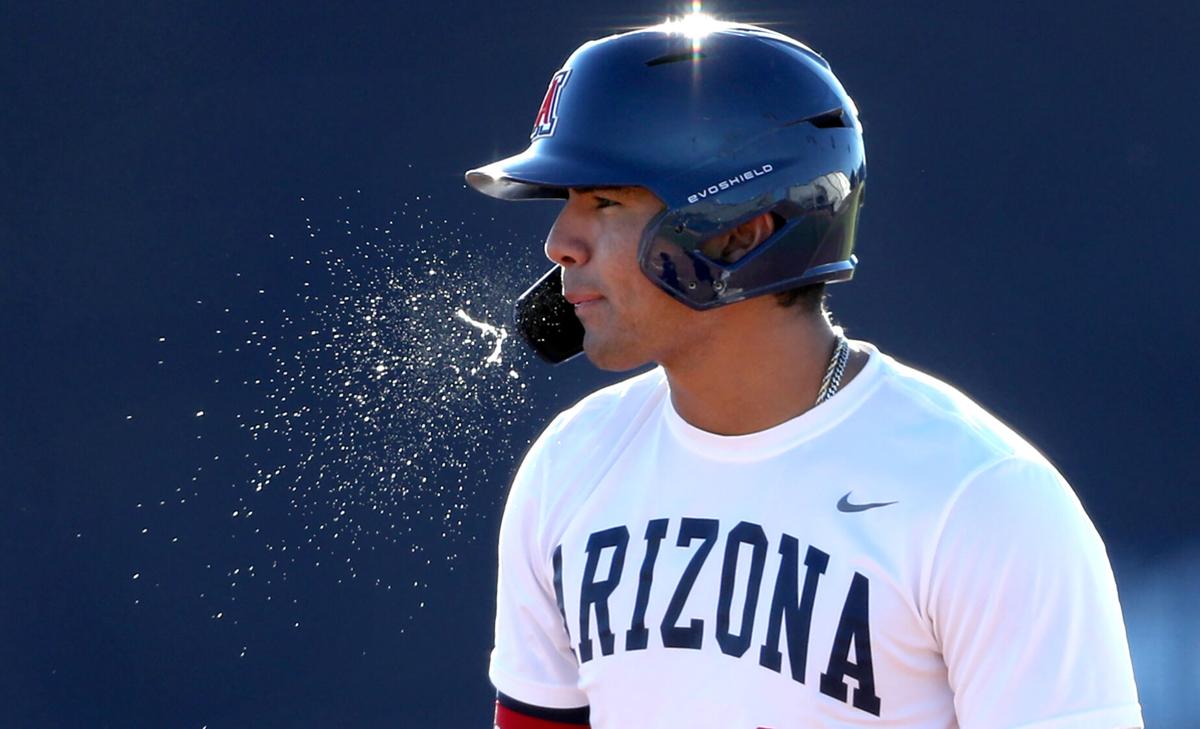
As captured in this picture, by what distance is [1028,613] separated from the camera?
1545 millimetres

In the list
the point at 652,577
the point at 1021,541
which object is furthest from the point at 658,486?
the point at 1021,541

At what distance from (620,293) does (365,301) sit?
5.17 ft

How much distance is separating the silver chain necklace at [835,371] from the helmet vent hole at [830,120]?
27 cm

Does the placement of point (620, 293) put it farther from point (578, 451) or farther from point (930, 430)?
point (930, 430)

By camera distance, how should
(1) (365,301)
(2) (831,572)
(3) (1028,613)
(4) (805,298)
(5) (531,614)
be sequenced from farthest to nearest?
(1) (365,301) → (5) (531,614) → (4) (805,298) → (2) (831,572) → (3) (1028,613)

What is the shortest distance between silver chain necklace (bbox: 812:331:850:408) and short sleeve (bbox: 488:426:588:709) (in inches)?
16.2

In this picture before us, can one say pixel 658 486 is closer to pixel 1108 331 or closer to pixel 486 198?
pixel 486 198

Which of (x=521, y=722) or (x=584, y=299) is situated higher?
(x=584, y=299)

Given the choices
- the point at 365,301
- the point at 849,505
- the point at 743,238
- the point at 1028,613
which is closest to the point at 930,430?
the point at 849,505

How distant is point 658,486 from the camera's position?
185cm

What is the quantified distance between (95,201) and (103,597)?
2.93ft

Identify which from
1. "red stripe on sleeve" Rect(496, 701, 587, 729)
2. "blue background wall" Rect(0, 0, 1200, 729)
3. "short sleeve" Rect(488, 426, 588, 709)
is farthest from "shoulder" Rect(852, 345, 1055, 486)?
"blue background wall" Rect(0, 0, 1200, 729)

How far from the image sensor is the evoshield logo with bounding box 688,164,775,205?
71.3 inches

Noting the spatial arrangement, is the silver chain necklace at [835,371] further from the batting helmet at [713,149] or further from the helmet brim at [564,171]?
the helmet brim at [564,171]
